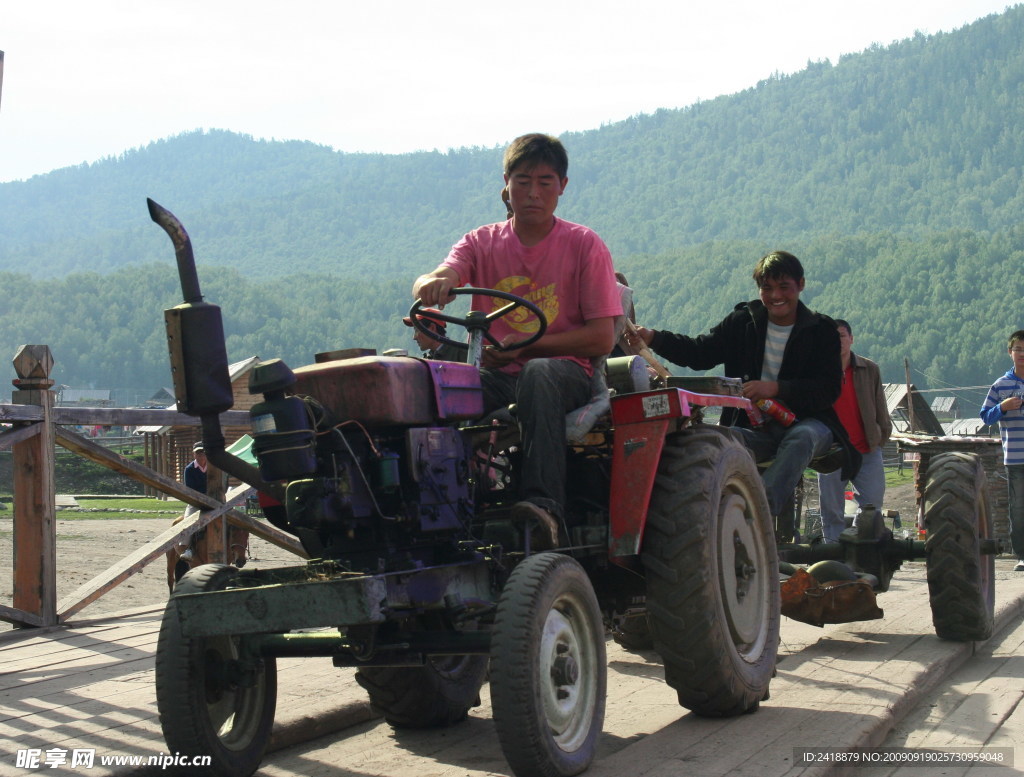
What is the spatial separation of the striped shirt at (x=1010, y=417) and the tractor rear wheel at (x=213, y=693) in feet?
27.3

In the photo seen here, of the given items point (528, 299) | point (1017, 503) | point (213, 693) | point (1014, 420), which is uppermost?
point (528, 299)

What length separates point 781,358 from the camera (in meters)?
6.32

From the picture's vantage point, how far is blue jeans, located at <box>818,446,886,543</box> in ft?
24.2

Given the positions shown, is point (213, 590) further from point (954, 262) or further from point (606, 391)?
point (954, 262)

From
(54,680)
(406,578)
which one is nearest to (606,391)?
(406,578)

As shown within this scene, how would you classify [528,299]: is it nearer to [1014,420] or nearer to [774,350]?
[774,350]

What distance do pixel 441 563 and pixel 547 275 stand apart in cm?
125

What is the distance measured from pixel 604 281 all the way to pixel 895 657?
2417 millimetres

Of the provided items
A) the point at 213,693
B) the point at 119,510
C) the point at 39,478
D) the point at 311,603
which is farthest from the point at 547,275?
the point at 119,510

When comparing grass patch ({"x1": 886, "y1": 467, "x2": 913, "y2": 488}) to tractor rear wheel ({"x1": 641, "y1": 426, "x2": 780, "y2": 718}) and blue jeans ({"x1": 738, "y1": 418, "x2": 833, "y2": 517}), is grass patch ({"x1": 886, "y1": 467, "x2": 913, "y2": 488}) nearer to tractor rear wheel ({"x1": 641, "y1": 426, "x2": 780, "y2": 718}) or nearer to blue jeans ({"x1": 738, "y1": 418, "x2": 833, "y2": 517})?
blue jeans ({"x1": 738, "y1": 418, "x2": 833, "y2": 517})

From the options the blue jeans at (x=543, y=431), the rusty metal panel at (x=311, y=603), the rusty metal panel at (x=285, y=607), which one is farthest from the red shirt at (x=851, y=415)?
the rusty metal panel at (x=285, y=607)

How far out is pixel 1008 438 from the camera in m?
11.1

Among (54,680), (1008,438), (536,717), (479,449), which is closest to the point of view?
(536,717)

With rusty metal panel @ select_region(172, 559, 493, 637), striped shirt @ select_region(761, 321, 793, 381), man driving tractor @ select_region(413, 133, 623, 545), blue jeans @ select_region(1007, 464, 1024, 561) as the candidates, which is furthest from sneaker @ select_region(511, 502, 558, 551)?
blue jeans @ select_region(1007, 464, 1024, 561)
